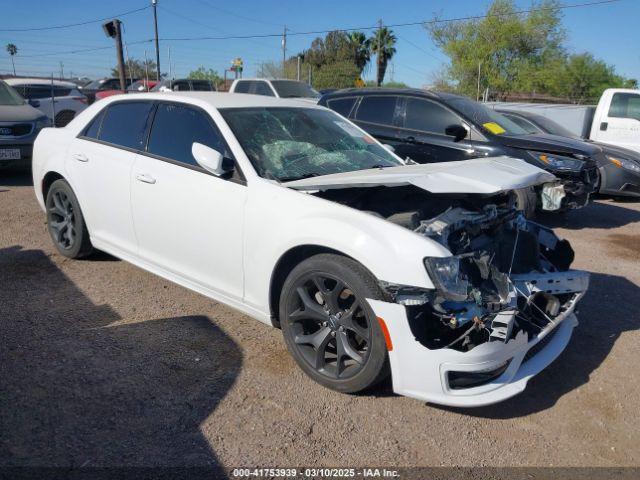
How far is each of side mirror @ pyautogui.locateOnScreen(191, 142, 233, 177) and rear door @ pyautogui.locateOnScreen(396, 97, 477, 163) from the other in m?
4.37

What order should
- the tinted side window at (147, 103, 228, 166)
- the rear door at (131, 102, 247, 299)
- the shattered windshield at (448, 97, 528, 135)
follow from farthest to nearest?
the shattered windshield at (448, 97, 528, 135) → the tinted side window at (147, 103, 228, 166) → the rear door at (131, 102, 247, 299)

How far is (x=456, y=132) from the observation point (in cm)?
712

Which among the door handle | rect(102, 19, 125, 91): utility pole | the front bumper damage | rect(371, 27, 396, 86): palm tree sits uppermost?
rect(371, 27, 396, 86): palm tree

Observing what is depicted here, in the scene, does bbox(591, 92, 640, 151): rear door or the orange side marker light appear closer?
the orange side marker light

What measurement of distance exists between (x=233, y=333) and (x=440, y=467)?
5.82ft

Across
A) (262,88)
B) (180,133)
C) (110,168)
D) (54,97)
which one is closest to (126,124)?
(110,168)

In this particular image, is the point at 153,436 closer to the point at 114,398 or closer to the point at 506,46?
the point at 114,398

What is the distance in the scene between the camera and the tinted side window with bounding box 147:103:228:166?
379cm

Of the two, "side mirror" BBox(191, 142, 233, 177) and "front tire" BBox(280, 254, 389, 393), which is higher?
"side mirror" BBox(191, 142, 233, 177)

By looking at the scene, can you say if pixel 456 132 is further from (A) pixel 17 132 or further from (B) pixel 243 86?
(B) pixel 243 86

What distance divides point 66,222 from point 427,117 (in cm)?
488

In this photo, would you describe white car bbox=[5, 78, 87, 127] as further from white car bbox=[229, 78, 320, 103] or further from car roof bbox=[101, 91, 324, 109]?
car roof bbox=[101, 91, 324, 109]

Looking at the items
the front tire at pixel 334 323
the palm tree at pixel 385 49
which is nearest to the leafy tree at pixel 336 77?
the palm tree at pixel 385 49

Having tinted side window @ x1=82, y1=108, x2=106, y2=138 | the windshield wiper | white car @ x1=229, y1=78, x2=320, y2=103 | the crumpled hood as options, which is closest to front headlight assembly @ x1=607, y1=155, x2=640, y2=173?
the crumpled hood
